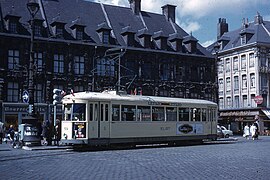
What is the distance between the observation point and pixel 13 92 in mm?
38750

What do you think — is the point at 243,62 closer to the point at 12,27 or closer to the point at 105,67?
the point at 105,67

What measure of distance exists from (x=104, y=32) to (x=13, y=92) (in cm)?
1065

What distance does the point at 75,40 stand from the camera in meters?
41.5

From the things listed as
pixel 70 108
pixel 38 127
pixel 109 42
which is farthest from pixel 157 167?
pixel 109 42

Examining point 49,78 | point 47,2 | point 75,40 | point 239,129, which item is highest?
point 47,2

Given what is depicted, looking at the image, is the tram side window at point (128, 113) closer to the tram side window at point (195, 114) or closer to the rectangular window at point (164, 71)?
the tram side window at point (195, 114)

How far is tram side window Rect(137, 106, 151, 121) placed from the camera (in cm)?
2430

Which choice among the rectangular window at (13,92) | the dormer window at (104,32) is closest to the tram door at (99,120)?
the rectangular window at (13,92)

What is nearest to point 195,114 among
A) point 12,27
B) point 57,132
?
point 57,132

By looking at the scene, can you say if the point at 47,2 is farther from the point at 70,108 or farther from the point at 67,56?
the point at 70,108

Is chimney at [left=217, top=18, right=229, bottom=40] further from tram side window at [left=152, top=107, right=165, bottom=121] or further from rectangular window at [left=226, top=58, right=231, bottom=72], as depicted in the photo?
tram side window at [left=152, top=107, right=165, bottom=121]

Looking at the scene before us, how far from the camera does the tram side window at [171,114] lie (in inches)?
1017

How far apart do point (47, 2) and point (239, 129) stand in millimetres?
31204

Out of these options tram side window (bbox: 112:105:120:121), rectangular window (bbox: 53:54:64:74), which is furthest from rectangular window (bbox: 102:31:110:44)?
tram side window (bbox: 112:105:120:121)
